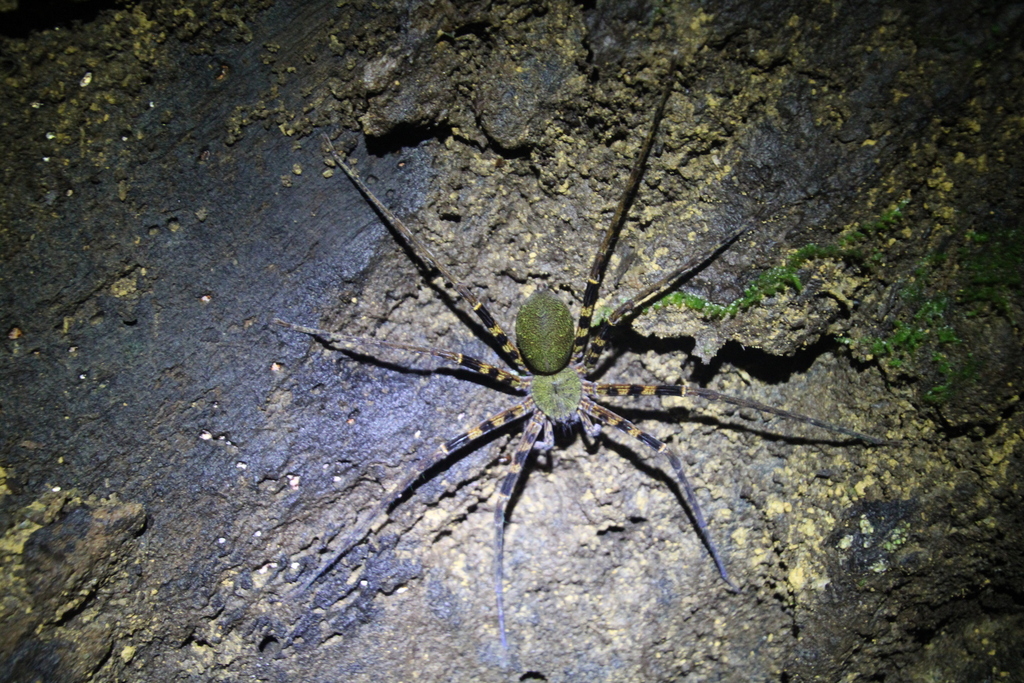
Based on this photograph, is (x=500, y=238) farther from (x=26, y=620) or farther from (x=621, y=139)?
(x=26, y=620)

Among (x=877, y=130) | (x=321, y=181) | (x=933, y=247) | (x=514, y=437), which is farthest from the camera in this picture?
(x=514, y=437)

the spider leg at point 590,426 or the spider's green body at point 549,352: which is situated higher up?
the spider's green body at point 549,352

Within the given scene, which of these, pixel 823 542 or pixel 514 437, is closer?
pixel 823 542

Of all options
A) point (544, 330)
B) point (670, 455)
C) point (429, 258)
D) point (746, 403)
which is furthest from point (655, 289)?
point (429, 258)

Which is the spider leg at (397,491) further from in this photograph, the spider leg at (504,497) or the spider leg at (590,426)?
the spider leg at (590,426)

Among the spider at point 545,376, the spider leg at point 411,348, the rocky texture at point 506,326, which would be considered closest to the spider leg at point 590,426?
the spider at point 545,376

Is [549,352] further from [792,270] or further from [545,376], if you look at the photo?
[792,270]

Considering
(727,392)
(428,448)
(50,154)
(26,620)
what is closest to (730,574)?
(727,392)

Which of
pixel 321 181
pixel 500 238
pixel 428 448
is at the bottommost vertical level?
pixel 428 448
